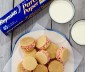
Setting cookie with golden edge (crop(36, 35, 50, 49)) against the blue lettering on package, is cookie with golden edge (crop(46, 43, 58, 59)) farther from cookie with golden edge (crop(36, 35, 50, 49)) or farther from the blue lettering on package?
the blue lettering on package

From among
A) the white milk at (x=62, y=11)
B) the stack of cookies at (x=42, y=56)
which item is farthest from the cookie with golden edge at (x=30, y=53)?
the white milk at (x=62, y=11)

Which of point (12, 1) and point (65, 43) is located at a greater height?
point (12, 1)

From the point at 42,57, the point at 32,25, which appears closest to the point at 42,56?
the point at 42,57

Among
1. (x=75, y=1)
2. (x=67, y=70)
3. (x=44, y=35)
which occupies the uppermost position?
(x=75, y=1)

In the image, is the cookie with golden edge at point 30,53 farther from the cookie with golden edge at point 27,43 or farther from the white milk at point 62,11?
the white milk at point 62,11

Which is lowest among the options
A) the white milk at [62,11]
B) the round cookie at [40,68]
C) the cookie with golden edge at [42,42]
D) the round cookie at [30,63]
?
the round cookie at [40,68]

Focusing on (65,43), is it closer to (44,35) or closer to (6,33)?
(44,35)

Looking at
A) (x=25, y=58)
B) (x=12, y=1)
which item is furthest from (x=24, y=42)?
(x=12, y=1)
